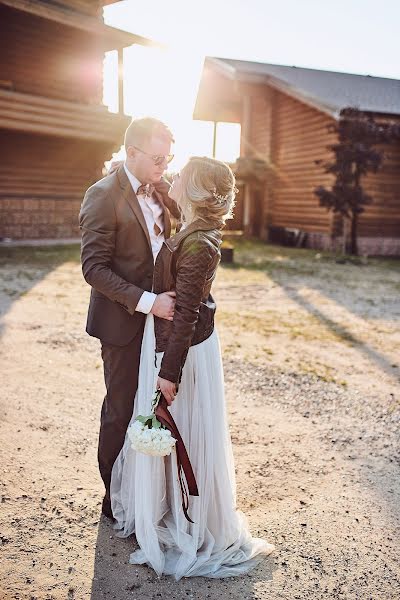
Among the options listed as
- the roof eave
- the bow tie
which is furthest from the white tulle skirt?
the roof eave

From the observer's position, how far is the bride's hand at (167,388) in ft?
7.22

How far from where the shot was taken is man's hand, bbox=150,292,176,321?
225cm

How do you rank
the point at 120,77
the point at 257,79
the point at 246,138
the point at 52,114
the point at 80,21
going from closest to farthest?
1. the point at 52,114
2. the point at 80,21
3. the point at 120,77
4. the point at 257,79
5. the point at 246,138

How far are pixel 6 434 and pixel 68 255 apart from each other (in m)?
9.37

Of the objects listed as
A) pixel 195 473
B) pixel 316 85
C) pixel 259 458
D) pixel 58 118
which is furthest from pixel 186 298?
pixel 316 85

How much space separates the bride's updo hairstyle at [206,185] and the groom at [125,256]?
0.33 metres

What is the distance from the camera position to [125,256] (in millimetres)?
2453

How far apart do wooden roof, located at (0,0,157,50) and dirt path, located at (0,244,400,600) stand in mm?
8335

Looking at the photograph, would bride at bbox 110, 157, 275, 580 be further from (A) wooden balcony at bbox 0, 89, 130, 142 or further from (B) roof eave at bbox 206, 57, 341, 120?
(B) roof eave at bbox 206, 57, 341, 120

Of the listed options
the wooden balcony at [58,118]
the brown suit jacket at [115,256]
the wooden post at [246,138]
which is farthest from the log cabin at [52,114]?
the brown suit jacket at [115,256]

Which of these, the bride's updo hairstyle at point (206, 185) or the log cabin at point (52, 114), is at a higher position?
the log cabin at point (52, 114)

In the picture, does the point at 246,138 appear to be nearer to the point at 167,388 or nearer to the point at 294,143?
the point at 294,143

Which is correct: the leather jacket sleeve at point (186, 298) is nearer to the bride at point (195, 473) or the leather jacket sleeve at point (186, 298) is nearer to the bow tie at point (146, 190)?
the bride at point (195, 473)

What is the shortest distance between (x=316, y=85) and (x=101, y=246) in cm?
1885
